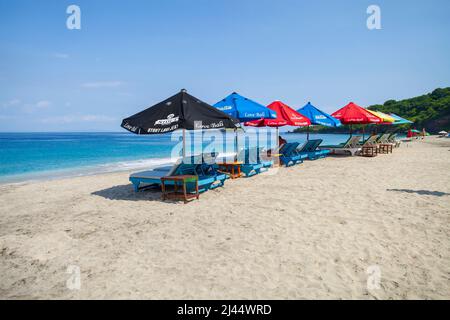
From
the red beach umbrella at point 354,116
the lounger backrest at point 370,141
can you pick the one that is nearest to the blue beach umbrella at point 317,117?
the red beach umbrella at point 354,116

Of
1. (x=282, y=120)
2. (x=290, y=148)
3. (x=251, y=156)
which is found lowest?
(x=251, y=156)

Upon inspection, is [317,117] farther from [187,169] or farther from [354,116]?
[187,169]

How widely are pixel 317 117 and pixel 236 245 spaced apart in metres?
10.1

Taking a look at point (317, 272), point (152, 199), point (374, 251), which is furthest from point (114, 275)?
point (152, 199)

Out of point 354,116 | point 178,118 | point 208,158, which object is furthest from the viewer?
point 354,116

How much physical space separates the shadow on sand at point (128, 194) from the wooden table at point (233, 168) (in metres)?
2.57

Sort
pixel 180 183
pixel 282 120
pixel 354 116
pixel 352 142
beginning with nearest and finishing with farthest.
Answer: pixel 180 183, pixel 282 120, pixel 354 116, pixel 352 142

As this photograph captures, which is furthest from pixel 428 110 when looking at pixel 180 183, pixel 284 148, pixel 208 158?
pixel 180 183

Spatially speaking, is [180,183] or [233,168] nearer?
[180,183]

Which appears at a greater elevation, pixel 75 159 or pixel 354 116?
pixel 354 116

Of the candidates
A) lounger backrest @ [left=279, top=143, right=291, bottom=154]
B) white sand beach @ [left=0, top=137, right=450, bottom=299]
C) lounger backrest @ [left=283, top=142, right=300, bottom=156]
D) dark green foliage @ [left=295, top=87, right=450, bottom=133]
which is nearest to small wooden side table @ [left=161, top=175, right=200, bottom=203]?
white sand beach @ [left=0, top=137, right=450, bottom=299]

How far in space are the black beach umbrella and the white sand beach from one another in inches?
64.8

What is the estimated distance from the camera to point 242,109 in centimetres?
917
